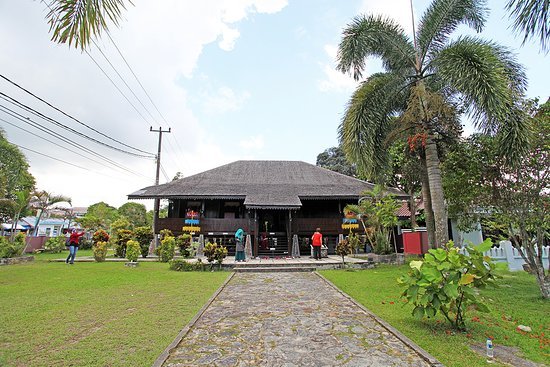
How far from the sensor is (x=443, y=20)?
9727 mm

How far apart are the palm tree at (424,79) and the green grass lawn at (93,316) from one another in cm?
681

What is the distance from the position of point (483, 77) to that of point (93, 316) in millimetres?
9983

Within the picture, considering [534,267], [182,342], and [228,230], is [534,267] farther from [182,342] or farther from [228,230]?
[228,230]

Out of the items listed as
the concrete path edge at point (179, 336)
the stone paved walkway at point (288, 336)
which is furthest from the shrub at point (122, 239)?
the concrete path edge at point (179, 336)

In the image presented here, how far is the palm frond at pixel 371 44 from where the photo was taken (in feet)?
32.7

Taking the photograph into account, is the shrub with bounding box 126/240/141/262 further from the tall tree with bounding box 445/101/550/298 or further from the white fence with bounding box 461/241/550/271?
the white fence with bounding box 461/241/550/271

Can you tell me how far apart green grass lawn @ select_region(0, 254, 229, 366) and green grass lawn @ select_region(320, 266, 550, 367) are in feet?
11.8

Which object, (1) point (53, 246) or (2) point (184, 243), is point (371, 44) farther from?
(1) point (53, 246)

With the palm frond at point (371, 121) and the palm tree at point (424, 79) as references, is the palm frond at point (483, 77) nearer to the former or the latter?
the palm tree at point (424, 79)

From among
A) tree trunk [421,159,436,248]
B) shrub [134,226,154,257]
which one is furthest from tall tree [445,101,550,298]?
shrub [134,226,154,257]

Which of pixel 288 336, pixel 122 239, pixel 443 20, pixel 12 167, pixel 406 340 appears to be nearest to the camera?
pixel 406 340

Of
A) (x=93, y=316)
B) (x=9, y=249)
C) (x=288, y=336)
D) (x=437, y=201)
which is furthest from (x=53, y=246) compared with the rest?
(x=437, y=201)

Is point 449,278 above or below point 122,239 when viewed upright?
below

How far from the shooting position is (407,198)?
1831 cm
